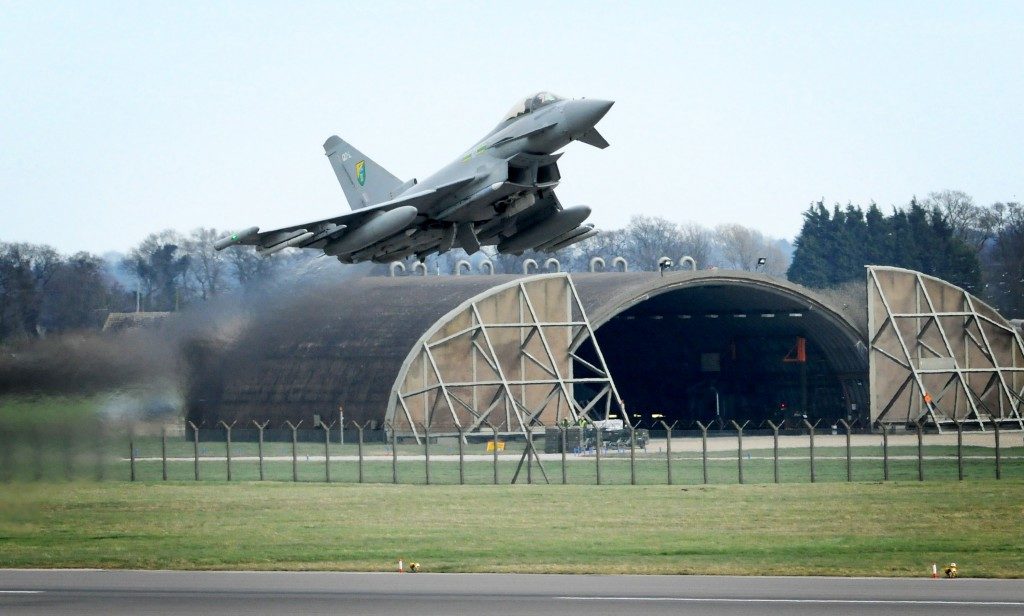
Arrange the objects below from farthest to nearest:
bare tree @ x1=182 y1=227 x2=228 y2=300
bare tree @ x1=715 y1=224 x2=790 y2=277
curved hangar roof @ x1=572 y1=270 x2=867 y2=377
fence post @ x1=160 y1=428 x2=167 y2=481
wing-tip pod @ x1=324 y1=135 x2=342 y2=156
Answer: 1. bare tree @ x1=715 y1=224 x2=790 y2=277
2. curved hangar roof @ x1=572 y1=270 x2=867 y2=377
3. bare tree @ x1=182 y1=227 x2=228 y2=300
4. wing-tip pod @ x1=324 y1=135 x2=342 y2=156
5. fence post @ x1=160 y1=428 x2=167 y2=481

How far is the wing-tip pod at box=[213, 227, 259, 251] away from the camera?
29055 millimetres

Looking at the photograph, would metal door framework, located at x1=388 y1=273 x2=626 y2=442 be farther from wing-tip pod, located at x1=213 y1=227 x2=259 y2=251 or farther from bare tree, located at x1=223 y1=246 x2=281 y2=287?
wing-tip pod, located at x1=213 y1=227 x2=259 y2=251

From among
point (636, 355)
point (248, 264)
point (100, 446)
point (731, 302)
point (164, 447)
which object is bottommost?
point (164, 447)

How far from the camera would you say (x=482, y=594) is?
2664cm

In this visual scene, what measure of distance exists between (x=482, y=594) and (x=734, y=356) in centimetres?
6710

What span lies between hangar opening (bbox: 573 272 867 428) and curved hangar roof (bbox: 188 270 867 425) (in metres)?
0.42

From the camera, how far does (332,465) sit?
54781 millimetres

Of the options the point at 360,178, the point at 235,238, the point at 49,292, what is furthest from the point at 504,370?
the point at 235,238

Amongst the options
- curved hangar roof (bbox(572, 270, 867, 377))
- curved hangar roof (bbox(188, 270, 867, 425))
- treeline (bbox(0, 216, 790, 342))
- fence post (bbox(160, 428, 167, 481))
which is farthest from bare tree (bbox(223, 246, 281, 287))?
curved hangar roof (bbox(572, 270, 867, 377))

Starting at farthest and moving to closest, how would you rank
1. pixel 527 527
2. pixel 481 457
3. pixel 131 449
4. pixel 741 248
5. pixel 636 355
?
pixel 741 248 < pixel 636 355 < pixel 481 457 < pixel 131 449 < pixel 527 527

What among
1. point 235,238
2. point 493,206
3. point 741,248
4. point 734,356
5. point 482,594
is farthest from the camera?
point 741,248

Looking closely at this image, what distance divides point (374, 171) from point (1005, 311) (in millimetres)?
98416

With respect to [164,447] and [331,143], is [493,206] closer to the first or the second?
[331,143]

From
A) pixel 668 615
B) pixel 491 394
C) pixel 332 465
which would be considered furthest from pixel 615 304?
pixel 668 615
